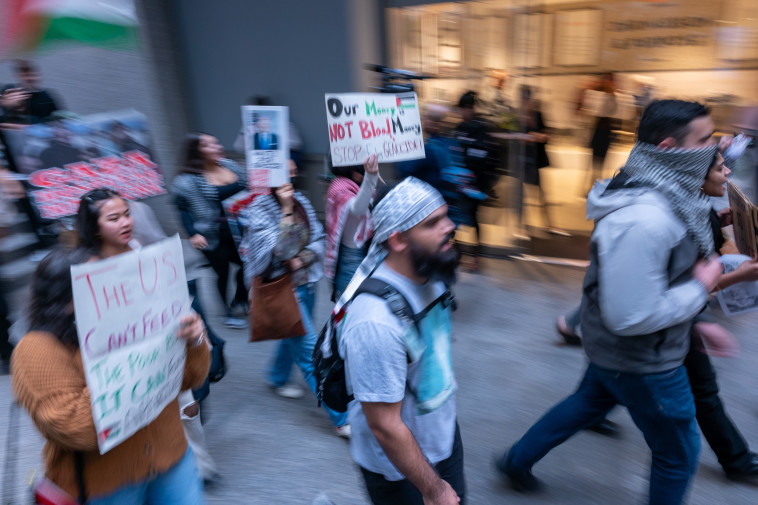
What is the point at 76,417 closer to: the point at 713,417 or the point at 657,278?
the point at 657,278

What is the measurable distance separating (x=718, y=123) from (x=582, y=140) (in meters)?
A: 1.80

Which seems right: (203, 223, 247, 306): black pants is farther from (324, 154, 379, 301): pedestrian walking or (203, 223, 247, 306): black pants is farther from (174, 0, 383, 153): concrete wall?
(174, 0, 383, 153): concrete wall

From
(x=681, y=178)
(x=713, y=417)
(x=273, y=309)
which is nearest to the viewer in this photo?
(x=681, y=178)

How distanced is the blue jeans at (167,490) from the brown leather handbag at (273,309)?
124cm

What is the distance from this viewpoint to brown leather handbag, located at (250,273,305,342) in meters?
3.26

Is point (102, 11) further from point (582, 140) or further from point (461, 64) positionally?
point (582, 140)

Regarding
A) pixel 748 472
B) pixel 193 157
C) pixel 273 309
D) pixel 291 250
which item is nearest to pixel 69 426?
pixel 273 309

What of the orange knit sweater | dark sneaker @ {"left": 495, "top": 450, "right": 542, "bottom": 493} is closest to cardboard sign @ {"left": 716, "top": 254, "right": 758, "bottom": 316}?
dark sneaker @ {"left": 495, "top": 450, "right": 542, "bottom": 493}

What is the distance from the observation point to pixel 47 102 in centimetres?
535

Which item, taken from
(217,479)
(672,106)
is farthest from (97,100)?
(672,106)

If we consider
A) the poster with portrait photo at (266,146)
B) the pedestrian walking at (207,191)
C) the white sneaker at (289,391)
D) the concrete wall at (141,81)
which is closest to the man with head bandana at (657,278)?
the poster with portrait photo at (266,146)

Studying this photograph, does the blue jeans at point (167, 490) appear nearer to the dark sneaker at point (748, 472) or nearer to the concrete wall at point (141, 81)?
the dark sneaker at point (748, 472)

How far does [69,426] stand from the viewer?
1.56 metres

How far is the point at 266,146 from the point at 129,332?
6.57 ft
